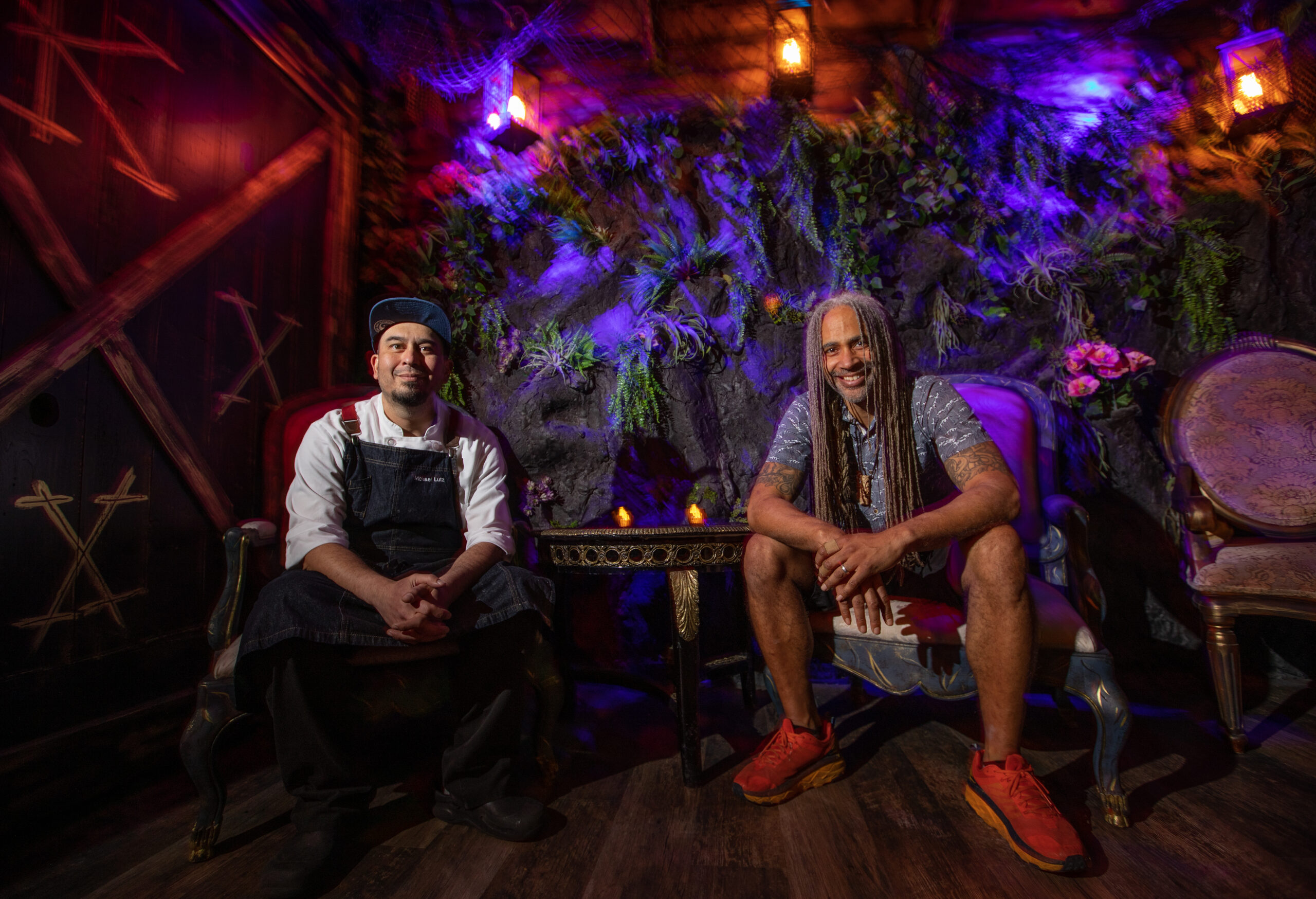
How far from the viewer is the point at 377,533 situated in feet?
6.56

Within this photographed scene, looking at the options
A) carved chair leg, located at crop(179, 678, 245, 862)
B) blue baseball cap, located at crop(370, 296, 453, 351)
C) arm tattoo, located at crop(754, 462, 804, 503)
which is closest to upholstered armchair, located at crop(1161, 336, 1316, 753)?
arm tattoo, located at crop(754, 462, 804, 503)

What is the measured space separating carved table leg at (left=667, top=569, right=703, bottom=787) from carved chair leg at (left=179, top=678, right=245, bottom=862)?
4.42 feet

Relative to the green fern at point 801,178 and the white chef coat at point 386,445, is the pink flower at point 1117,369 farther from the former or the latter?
the white chef coat at point 386,445

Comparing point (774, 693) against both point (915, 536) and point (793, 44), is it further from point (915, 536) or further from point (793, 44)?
point (793, 44)

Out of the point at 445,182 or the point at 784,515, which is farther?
the point at 445,182

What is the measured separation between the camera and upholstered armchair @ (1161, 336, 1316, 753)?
2.11 m

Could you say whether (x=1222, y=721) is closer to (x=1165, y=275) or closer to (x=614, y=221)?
(x=1165, y=275)

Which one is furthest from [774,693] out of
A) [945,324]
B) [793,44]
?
[793,44]

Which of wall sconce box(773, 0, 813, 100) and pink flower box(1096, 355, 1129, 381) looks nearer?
pink flower box(1096, 355, 1129, 381)

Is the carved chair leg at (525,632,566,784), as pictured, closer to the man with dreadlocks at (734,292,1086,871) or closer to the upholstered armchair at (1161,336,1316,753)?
the man with dreadlocks at (734,292,1086,871)

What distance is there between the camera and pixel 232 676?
5.26 ft

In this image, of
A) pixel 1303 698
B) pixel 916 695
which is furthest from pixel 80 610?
pixel 1303 698

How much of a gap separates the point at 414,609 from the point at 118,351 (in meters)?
1.77

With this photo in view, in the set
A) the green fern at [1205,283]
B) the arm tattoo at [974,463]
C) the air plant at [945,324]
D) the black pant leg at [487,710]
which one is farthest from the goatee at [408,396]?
the green fern at [1205,283]
